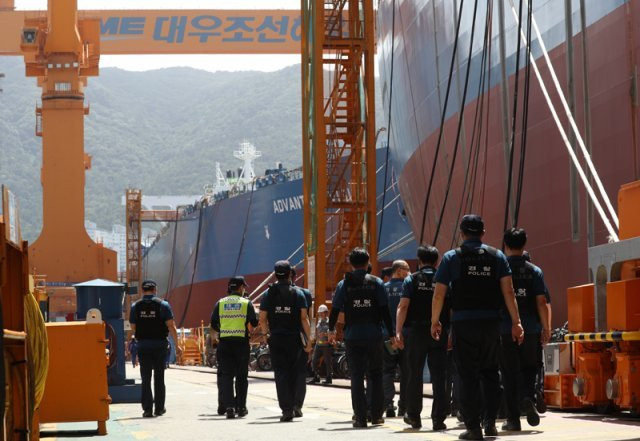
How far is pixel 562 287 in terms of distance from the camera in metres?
17.5

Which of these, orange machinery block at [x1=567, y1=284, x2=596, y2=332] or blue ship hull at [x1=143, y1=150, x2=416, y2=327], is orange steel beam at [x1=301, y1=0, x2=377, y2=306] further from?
orange machinery block at [x1=567, y1=284, x2=596, y2=332]

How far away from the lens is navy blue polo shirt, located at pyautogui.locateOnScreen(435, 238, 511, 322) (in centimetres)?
891

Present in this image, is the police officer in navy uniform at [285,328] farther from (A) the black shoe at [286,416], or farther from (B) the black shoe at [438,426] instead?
(B) the black shoe at [438,426]

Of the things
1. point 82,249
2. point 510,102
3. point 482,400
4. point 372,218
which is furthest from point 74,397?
point 82,249

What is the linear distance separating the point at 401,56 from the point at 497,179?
1058 cm

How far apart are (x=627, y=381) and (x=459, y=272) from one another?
193 centimetres

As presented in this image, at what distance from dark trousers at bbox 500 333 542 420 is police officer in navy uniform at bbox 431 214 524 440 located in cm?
82

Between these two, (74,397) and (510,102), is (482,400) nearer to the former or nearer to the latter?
(74,397)

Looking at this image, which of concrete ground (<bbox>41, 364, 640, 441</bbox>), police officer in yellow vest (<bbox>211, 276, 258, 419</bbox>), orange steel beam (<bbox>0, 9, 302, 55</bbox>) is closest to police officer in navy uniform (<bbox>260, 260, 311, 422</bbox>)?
concrete ground (<bbox>41, 364, 640, 441</bbox>)

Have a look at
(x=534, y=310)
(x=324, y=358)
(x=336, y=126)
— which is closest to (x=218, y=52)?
(x=336, y=126)

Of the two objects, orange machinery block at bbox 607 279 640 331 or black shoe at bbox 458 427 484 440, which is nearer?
black shoe at bbox 458 427 484 440

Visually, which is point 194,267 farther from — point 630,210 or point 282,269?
point 630,210

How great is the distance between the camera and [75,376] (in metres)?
11.0

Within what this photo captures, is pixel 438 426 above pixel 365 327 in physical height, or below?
below
